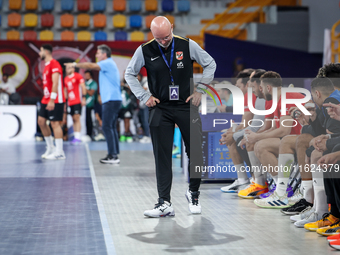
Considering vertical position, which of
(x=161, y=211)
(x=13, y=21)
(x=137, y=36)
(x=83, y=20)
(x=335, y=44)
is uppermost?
(x=83, y=20)

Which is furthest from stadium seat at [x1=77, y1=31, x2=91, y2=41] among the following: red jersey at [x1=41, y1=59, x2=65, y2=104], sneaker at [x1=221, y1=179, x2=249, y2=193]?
sneaker at [x1=221, y1=179, x2=249, y2=193]

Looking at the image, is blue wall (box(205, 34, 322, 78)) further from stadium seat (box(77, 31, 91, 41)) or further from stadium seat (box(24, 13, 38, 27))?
stadium seat (box(24, 13, 38, 27))

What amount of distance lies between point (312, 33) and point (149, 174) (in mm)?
9686

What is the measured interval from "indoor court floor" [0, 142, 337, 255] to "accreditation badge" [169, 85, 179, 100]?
99cm

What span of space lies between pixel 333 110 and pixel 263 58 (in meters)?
9.81

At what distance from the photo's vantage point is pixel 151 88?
4074 millimetres

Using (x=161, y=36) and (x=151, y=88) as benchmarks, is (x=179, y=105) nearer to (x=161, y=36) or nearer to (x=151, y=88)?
(x=151, y=88)

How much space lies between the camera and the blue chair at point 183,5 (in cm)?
1762

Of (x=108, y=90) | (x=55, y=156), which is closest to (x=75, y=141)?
(x=55, y=156)

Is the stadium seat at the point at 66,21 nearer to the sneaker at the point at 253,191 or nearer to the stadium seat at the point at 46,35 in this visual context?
the stadium seat at the point at 46,35

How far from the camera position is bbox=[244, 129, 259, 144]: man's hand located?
4793 millimetres

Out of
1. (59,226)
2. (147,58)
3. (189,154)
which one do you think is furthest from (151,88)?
(59,226)

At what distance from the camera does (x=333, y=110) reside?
336 cm

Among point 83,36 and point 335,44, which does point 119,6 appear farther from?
point 335,44
